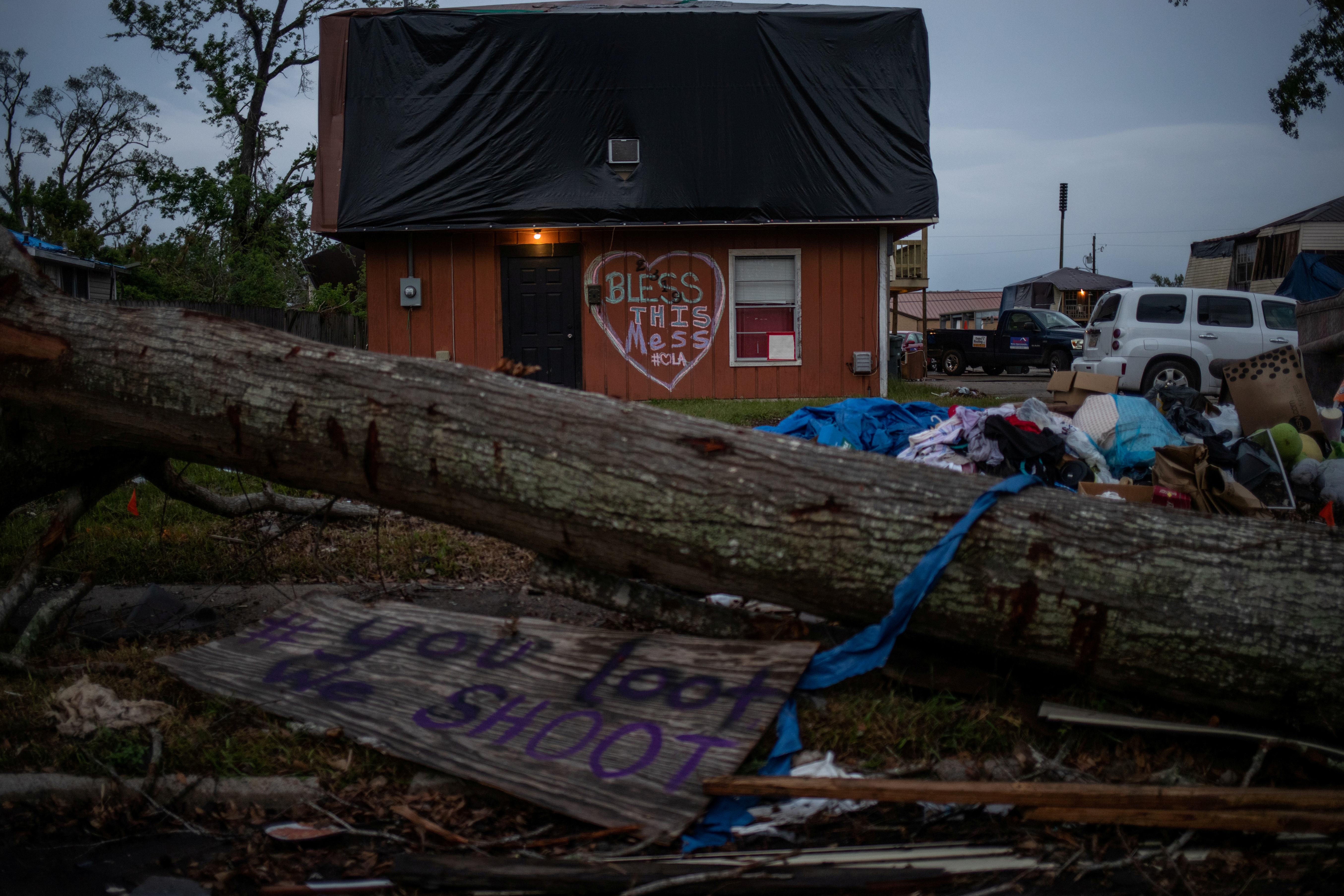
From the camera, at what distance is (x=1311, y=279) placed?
20672mm

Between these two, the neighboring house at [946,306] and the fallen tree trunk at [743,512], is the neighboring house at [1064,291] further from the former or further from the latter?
the fallen tree trunk at [743,512]

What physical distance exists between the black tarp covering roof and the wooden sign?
1038cm

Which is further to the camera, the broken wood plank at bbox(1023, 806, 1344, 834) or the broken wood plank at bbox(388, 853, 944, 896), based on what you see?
the broken wood plank at bbox(1023, 806, 1344, 834)

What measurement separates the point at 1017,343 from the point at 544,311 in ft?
46.7

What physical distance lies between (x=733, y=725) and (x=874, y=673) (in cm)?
71

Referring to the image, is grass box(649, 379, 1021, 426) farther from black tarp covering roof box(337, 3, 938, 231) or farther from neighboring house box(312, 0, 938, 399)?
black tarp covering roof box(337, 3, 938, 231)

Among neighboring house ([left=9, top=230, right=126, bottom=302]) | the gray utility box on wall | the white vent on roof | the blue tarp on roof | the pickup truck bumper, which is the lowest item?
the pickup truck bumper

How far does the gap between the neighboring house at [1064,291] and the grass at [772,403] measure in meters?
27.1

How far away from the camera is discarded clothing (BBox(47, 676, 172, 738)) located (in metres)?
3.25

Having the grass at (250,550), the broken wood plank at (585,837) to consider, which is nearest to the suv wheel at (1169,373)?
the grass at (250,550)

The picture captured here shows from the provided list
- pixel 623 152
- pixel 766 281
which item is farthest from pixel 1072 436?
pixel 623 152

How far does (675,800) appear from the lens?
8.86ft

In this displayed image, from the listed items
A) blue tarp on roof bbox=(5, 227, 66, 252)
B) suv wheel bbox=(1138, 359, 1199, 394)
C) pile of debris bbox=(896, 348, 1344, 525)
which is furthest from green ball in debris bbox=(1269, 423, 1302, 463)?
blue tarp on roof bbox=(5, 227, 66, 252)

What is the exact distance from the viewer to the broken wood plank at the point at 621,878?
2424mm
